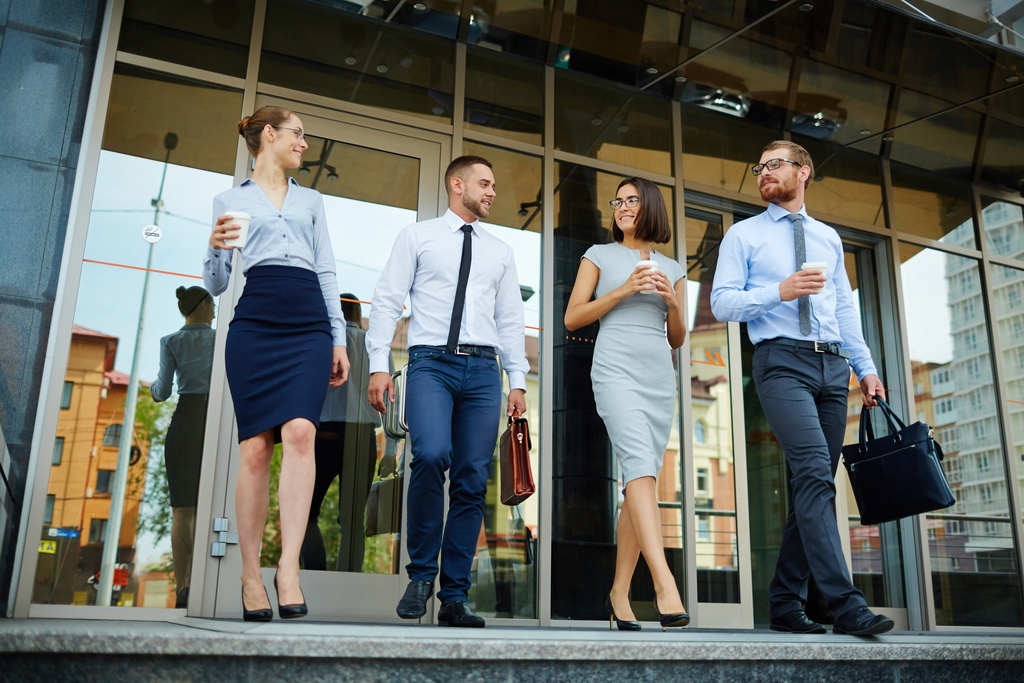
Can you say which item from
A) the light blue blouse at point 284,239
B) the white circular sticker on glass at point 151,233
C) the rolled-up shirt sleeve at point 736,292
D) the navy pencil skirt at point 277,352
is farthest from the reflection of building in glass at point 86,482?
the rolled-up shirt sleeve at point 736,292

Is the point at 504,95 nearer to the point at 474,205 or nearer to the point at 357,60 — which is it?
the point at 357,60

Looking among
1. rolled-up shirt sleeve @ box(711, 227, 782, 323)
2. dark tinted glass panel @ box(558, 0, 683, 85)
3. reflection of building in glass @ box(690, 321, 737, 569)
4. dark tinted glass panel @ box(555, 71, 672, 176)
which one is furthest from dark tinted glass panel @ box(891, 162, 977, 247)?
rolled-up shirt sleeve @ box(711, 227, 782, 323)

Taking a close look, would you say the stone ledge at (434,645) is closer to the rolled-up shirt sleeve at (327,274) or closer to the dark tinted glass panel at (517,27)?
the rolled-up shirt sleeve at (327,274)

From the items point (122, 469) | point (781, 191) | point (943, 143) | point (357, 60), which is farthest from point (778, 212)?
point (943, 143)

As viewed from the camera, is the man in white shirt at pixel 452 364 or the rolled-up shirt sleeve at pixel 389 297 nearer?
the man in white shirt at pixel 452 364

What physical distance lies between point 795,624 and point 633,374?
121 cm

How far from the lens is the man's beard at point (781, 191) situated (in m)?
4.20

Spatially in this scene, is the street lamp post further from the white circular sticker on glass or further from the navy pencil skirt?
the navy pencil skirt

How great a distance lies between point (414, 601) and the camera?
349cm

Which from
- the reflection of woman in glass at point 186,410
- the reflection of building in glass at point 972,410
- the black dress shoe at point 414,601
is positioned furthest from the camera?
the reflection of building in glass at point 972,410

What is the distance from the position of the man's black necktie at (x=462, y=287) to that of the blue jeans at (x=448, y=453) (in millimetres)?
77

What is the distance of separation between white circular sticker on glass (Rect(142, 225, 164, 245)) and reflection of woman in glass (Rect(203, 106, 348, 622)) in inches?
43.5

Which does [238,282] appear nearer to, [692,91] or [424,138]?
[424,138]

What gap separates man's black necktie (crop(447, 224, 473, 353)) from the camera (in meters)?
3.82
